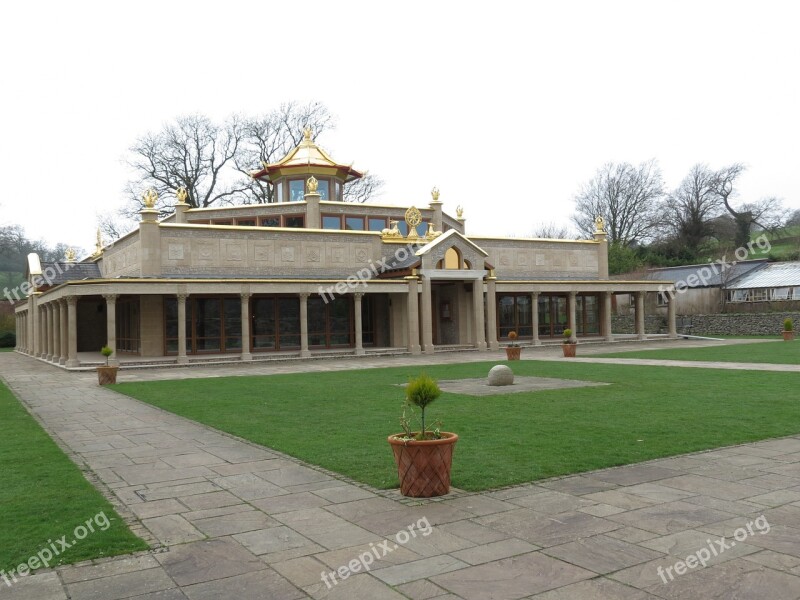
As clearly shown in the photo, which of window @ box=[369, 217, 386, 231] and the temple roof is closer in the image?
window @ box=[369, 217, 386, 231]

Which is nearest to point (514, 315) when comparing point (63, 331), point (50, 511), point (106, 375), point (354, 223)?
point (354, 223)

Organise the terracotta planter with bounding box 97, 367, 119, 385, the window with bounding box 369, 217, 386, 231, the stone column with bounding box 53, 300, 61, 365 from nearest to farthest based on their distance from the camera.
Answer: the terracotta planter with bounding box 97, 367, 119, 385 < the stone column with bounding box 53, 300, 61, 365 < the window with bounding box 369, 217, 386, 231

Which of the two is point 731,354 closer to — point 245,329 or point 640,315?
point 640,315

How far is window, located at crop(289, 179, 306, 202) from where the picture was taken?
42.8 meters

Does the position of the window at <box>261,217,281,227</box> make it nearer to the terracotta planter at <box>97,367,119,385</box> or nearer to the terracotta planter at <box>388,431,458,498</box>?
the terracotta planter at <box>97,367,119,385</box>

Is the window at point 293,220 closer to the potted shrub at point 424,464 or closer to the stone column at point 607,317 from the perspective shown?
the stone column at point 607,317

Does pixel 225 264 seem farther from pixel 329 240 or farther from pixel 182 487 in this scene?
pixel 182 487

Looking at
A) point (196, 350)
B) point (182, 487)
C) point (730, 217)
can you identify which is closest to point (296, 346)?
point (196, 350)

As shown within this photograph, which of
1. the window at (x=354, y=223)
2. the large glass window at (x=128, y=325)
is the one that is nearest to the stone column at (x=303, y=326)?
the large glass window at (x=128, y=325)

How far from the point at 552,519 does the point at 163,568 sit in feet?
11.2

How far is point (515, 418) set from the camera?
504 inches

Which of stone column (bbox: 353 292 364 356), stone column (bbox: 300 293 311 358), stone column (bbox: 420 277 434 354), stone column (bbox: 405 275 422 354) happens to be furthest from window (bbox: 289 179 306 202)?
stone column (bbox: 300 293 311 358)

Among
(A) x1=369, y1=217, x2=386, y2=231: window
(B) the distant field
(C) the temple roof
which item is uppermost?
(C) the temple roof

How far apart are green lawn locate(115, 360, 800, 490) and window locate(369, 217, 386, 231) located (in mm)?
20377
